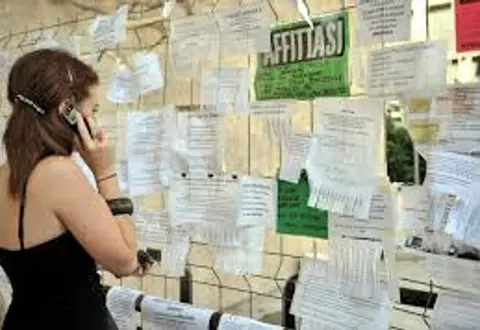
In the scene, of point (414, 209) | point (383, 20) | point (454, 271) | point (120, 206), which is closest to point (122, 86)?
point (120, 206)

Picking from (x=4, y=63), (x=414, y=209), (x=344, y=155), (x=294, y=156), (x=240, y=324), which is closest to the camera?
(x=414, y=209)

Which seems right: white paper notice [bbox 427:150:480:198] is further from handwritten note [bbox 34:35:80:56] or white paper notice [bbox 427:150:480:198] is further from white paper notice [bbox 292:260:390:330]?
handwritten note [bbox 34:35:80:56]

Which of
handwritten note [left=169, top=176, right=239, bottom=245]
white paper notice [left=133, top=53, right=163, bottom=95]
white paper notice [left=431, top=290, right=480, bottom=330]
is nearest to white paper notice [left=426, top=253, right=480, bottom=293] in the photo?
white paper notice [left=431, top=290, right=480, bottom=330]

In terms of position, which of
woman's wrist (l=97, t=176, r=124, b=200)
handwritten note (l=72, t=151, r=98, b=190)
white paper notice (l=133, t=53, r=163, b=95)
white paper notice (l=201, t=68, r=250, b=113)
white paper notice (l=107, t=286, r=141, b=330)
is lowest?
white paper notice (l=107, t=286, r=141, b=330)

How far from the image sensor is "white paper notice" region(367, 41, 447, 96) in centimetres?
134

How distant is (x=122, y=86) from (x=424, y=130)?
2.98ft

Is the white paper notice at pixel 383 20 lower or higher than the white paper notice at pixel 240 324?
higher

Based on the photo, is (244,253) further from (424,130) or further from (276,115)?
(424,130)

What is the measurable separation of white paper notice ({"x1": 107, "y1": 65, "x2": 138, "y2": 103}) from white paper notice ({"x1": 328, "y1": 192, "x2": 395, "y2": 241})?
0.70 meters

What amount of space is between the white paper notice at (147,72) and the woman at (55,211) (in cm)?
29

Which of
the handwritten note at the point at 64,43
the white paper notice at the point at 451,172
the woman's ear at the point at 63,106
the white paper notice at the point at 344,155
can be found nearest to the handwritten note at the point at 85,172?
the woman's ear at the point at 63,106

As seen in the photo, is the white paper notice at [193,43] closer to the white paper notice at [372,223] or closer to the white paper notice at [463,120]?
the white paper notice at [372,223]

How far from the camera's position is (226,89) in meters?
1.75

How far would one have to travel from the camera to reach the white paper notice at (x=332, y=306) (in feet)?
4.83
